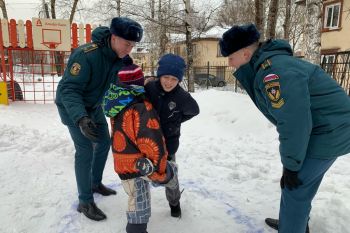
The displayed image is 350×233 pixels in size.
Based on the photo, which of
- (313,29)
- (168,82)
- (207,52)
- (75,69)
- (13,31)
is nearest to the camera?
(168,82)

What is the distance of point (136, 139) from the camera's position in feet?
7.21

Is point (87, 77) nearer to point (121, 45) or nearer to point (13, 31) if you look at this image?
point (121, 45)

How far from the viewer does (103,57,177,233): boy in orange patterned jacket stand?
86.0 inches

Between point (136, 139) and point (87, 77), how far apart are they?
82 centimetres

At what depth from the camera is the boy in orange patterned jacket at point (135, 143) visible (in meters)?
2.19

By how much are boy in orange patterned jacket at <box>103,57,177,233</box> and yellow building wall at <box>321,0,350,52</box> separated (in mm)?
16371

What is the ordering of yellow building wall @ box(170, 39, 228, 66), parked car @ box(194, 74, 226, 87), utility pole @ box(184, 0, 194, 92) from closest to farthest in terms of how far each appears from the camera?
utility pole @ box(184, 0, 194, 92) < parked car @ box(194, 74, 226, 87) < yellow building wall @ box(170, 39, 228, 66)

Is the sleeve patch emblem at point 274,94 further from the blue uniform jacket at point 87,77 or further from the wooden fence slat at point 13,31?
the wooden fence slat at point 13,31

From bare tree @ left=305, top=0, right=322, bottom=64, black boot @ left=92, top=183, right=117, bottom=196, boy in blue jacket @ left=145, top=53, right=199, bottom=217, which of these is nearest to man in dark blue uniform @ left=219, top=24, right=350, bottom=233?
boy in blue jacket @ left=145, top=53, right=199, bottom=217

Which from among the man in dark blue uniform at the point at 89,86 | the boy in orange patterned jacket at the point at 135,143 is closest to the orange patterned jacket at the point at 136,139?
the boy in orange patterned jacket at the point at 135,143

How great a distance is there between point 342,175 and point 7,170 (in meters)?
3.96

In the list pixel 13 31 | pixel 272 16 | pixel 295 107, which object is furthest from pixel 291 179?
pixel 13 31

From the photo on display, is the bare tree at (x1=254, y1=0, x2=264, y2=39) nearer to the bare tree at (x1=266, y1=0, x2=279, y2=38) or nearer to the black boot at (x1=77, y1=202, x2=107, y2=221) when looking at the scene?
the bare tree at (x1=266, y1=0, x2=279, y2=38)

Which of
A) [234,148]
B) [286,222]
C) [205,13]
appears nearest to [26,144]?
→ [234,148]
